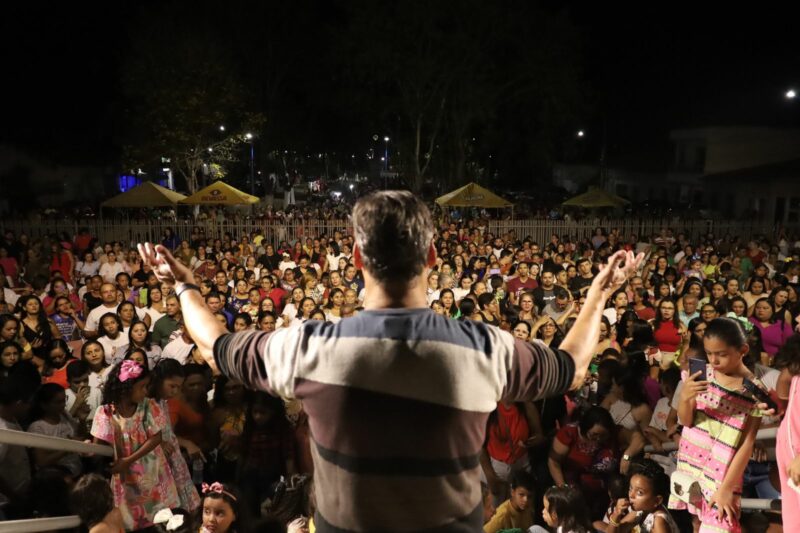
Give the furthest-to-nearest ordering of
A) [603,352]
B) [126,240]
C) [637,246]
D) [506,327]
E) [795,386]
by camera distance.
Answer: [126,240]
[637,246]
[506,327]
[603,352]
[795,386]

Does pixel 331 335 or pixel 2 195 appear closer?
pixel 331 335

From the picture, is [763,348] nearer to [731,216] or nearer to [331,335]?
[331,335]

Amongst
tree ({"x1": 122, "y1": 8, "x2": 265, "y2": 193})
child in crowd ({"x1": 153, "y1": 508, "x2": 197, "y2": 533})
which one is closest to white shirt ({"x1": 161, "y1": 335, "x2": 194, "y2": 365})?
child in crowd ({"x1": 153, "y1": 508, "x2": 197, "y2": 533})

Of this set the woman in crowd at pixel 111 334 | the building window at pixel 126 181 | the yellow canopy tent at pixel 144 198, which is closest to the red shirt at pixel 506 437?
the woman in crowd at pixel 111 334

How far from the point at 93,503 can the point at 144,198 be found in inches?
553

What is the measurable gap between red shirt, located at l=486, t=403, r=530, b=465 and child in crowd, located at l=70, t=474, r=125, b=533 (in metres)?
2.96

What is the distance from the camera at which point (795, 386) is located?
2.90m

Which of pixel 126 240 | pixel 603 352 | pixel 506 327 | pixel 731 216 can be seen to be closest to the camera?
pixel 603 352

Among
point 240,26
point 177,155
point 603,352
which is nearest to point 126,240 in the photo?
point 177,155

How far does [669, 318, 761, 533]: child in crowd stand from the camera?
334 cm

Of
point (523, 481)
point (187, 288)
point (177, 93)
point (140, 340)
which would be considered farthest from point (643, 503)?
point (177, 93)

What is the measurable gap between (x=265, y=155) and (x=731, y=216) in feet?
Answer: 73.2

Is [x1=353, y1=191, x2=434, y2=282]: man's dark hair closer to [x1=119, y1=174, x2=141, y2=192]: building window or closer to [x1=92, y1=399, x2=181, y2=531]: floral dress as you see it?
[x1=92, y1=399, x2=181, y2=531]: floral dress

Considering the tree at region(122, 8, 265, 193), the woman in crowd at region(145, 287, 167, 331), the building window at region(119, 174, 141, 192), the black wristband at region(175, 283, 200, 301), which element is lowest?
the woman in crowd at region(145, 287, 167, 331)
